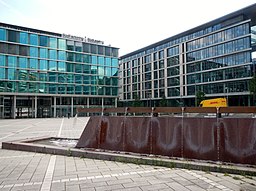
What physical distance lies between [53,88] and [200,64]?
126 ft

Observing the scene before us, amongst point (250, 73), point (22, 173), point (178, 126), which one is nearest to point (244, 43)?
point (250, 73)

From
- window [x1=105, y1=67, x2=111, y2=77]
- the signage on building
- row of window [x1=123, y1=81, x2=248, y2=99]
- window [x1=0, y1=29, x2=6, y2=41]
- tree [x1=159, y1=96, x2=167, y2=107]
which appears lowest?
tree [x1=159, y1=96, x2=167, y2=107]

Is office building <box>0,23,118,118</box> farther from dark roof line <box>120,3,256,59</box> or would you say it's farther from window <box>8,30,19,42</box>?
dark roof line <box>120,3,256,59</box>

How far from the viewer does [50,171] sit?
21.3ft

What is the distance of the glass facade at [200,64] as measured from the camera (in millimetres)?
53406

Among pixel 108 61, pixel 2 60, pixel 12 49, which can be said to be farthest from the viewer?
pixel 108 61

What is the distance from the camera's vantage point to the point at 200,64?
207 ft

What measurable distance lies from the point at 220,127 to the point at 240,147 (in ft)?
2.37

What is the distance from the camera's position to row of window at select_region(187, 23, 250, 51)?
52.5 metres

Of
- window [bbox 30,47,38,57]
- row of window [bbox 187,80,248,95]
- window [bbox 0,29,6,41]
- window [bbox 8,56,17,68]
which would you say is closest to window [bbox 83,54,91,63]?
window [bbox 30,47,38,57]

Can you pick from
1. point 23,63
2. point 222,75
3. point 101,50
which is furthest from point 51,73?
point 222,75

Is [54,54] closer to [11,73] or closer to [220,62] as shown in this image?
[11,73]

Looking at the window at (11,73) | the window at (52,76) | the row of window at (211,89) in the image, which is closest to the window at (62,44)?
the window at (52,76)

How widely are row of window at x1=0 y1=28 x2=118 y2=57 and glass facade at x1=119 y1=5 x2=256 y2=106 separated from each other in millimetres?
15724
